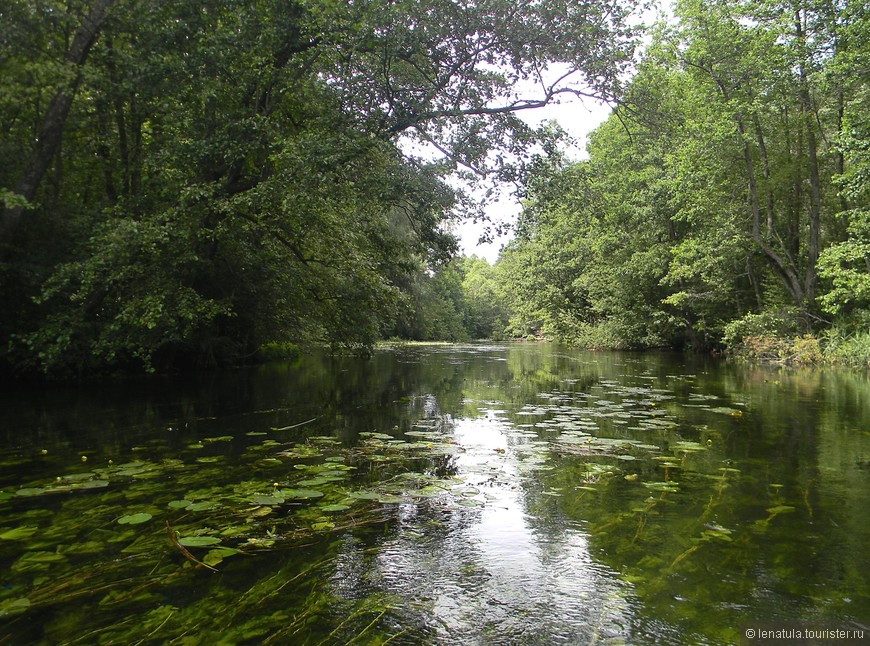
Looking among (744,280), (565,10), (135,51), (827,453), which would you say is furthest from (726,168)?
(135,51)

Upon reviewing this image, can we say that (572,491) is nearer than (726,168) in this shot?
Yes

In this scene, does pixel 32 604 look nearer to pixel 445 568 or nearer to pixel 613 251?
pixel 445 568

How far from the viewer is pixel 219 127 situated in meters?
11.4

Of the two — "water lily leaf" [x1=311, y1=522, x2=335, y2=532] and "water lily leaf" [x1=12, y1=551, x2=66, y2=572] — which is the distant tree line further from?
"water lily leaf" [x1=12, y1=551, x2=66, y2=572]

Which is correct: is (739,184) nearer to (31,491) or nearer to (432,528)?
(432,528)

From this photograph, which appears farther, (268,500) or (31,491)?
(31,491)

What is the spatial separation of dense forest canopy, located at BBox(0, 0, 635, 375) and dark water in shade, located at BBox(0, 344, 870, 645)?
3753mm

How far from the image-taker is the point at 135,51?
1139cm

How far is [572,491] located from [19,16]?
13.1 m

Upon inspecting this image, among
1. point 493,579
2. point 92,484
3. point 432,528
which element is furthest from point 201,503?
point 493,579

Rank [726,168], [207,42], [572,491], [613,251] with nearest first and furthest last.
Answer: [572,491], [207,42], [726,168], [613,251]

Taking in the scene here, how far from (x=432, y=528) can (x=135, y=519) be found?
7.14 feet

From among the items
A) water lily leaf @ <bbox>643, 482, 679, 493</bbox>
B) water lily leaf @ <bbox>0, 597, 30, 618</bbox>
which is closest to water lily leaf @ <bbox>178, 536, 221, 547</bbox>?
water lily leaf @ <bbox>0, 597, 30, 618</bbox>

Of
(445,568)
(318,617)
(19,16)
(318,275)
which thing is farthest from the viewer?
(318,275)
